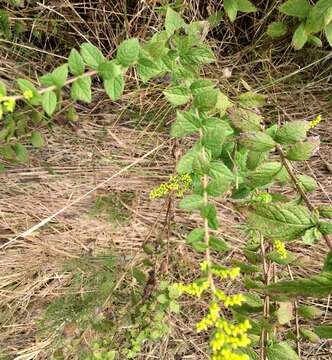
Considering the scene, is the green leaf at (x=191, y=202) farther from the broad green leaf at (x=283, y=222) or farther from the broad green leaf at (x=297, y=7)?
the broad green leaf at (x=297, y=7)

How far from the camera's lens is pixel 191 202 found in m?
1.26

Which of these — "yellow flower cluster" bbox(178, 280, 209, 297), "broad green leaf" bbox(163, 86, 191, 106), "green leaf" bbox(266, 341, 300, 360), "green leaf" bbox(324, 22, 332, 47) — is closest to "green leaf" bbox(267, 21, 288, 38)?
"green leaf" bbox(324, 22, 332, 47)

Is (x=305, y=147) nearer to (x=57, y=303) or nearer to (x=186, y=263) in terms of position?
(x=186, y=263)

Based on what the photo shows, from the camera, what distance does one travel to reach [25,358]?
245cm

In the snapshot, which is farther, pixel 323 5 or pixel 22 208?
pixel 22 208

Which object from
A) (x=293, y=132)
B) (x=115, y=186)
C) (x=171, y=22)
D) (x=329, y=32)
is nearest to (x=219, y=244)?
(x=293, y=132)

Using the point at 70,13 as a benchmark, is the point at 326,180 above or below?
below

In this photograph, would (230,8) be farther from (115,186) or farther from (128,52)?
(115,186)

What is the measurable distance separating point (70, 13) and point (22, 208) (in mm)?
1047

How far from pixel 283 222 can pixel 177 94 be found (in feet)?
1.82

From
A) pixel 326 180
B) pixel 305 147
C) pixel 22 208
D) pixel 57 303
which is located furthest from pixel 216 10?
pixel 57 303

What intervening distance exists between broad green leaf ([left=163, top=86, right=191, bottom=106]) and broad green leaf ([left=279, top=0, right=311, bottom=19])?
0.83 metres

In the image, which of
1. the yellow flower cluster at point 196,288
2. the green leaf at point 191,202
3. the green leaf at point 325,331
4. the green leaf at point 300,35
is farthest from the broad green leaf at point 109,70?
the green leaf at point 300,35

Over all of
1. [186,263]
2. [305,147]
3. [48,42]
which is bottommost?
[186,263]
